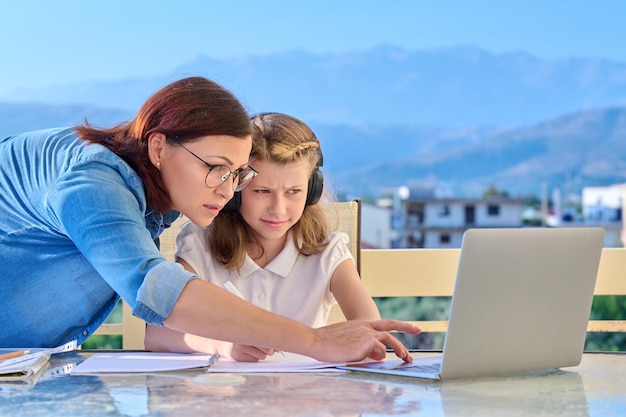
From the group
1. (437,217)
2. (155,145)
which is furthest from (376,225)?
(155,145)

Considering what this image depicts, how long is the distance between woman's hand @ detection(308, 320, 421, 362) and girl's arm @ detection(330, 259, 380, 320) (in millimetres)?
406

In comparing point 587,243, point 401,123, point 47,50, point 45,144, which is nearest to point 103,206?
point 45,144

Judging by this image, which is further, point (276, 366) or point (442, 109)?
point (442, 109)

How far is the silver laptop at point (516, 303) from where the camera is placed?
1.16 metres

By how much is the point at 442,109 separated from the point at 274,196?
29836mm

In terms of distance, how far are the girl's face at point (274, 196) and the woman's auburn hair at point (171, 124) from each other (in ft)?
0.98

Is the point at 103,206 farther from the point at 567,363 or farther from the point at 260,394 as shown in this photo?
the point at 567,363

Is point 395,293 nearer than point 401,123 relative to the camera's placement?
Yes

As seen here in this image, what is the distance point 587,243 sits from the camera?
4.08ft

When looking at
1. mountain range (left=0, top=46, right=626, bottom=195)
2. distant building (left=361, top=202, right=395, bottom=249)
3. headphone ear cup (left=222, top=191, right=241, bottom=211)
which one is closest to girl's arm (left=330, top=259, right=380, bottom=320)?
headphone ear cup (left=222, top=191, right=241, bottom=211)

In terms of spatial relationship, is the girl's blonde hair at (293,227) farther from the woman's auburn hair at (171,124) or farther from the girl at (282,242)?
the woman's auburn hair at (171,124)

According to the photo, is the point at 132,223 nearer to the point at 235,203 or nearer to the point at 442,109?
the point at 235,203

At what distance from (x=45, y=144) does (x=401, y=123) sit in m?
29.5

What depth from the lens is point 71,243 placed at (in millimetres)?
1466
